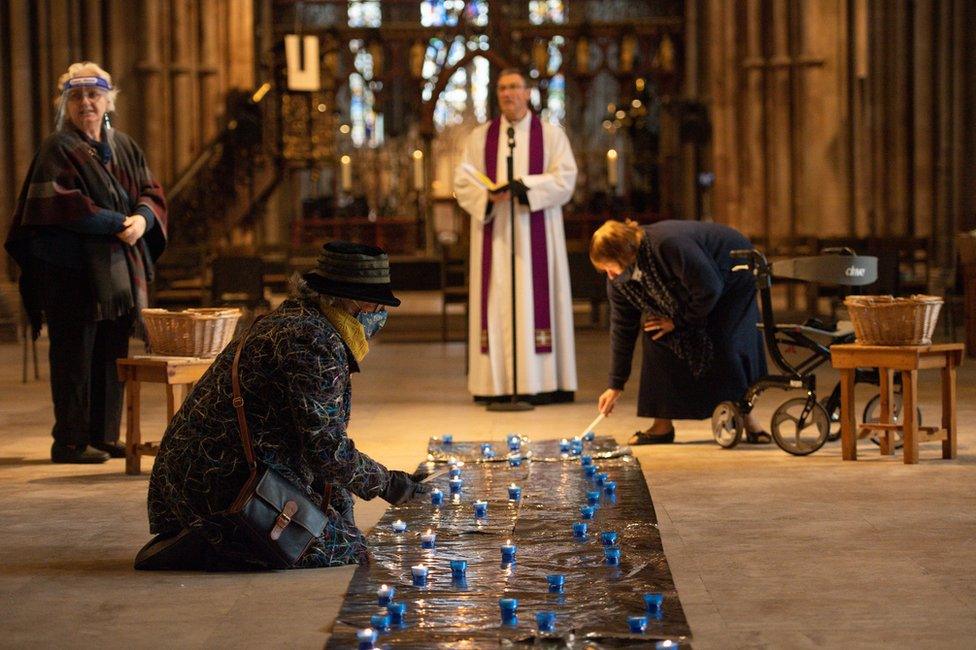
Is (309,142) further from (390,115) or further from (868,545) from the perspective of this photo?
(868,545)

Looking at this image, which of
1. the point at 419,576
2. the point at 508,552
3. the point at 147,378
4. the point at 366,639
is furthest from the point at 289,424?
Answer: the point at 147,378

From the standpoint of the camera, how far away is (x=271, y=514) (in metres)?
4.59

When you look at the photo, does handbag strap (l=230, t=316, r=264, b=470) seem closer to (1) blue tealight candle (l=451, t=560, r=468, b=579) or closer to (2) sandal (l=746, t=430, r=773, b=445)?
(1) blue tealight candle (l=451, t=560, r=468, b=579)

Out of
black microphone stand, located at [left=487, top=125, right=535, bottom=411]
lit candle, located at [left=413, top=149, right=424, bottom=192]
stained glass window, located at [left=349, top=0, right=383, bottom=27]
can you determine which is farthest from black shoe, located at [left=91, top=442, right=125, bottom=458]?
stained glass window, located at [left=349, top=0, right=383, bottom=27]

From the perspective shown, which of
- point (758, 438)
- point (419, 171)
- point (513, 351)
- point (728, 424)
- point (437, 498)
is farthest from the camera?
point (419, 171)

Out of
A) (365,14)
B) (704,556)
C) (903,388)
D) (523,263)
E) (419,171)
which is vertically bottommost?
(704,556)

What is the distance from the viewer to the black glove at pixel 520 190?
9.02 meters

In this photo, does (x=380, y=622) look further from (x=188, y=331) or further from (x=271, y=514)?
(x=188, y=331)

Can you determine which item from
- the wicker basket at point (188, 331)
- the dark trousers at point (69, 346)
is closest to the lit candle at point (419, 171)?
the dark trousers at point (69, 346)

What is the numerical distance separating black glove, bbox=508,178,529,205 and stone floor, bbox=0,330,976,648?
1579 millimetres

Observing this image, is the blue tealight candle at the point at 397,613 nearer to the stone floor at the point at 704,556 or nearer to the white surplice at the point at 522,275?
the stone floor at the point at 704,556

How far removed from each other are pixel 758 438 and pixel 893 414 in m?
0.71

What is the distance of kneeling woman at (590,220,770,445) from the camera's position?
7.16 metres

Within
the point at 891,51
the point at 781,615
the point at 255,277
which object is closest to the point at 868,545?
the point at 781,615
